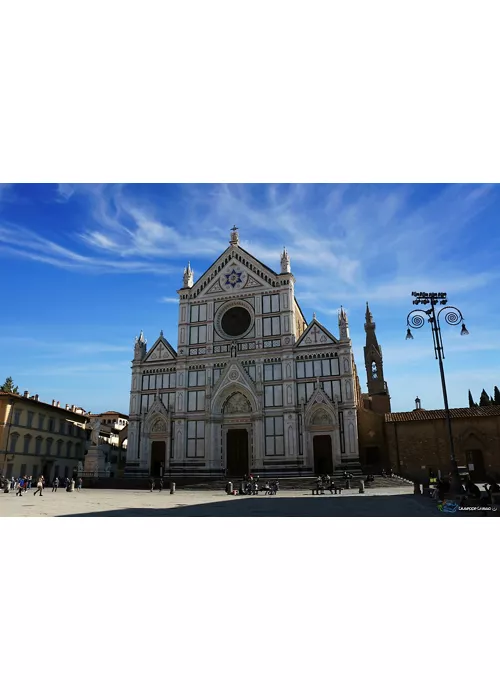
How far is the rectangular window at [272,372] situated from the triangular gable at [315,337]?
2510 millimetres

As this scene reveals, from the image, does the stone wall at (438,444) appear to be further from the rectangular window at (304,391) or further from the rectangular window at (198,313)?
the rectangular window at (198,313)

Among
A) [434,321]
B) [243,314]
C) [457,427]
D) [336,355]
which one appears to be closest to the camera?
[434,321]

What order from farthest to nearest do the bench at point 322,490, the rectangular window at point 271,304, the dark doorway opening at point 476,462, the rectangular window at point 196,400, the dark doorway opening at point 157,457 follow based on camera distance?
the rectangular window at point 271,304 → the rectangular window at point 196,400 → the dark doorway opening at point 157,457 → the dark doorway opening at point 476,462 → the bench at point 322,490

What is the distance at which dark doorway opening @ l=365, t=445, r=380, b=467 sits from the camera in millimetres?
37688

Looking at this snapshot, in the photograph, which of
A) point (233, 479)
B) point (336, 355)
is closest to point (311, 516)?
point (233, 479)

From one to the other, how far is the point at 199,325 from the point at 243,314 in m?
4.30

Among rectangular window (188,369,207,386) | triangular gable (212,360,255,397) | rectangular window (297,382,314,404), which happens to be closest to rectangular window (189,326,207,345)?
rectangular window (188,369,207,386)

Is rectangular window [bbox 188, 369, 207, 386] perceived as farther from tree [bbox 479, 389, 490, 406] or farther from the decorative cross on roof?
tree [bbox 479, 389, 490, 406]

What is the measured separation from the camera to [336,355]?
1522 inches

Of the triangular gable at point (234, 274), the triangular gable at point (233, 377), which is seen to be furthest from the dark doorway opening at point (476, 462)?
the triangular gable at point (234, 274)

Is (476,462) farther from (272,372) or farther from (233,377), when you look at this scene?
(233,377)

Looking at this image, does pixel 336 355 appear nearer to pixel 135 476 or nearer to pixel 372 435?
pixel 372 435

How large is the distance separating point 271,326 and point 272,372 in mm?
4210

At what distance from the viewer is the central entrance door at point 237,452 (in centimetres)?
3878
